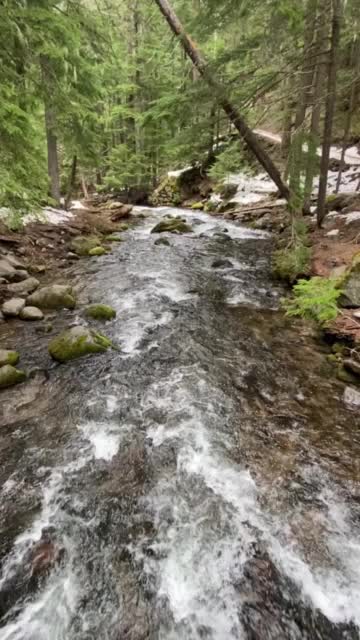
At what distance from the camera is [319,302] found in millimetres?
6484

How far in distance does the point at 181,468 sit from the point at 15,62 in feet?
22.6

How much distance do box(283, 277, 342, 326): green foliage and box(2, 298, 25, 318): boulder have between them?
5.12 metres

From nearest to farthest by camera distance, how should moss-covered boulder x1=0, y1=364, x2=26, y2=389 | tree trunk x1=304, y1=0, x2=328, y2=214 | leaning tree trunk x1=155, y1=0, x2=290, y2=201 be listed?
moss-covered boulder x1=0, y1=364, x2=26, y2=389 < leaning tree trunk x1=155, y1=0, x2=290, y2=201 < tree trunk x1=304, y1=0, x2=328, y2=214

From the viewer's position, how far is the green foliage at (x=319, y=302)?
21.4ft

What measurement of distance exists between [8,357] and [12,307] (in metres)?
1.93

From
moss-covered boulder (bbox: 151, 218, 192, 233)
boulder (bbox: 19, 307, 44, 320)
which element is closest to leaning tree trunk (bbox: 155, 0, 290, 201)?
moss-covered boulder (bbox: 151, 218, 192, 233)

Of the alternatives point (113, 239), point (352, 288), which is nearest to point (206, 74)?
point (352, 288)

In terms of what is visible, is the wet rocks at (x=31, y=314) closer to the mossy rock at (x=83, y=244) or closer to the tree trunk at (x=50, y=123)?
the tree trunk at (x=50, y=123)

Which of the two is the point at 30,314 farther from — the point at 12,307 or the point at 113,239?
the point at 113,239

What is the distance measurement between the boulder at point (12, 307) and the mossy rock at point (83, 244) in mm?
4499

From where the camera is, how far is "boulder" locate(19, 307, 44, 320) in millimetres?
7015

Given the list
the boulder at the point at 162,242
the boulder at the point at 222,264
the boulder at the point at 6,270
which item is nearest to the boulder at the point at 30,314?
the boulder at the point at 6,270

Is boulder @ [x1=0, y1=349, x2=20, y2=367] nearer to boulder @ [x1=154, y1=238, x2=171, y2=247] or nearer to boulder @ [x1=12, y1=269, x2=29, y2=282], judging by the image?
boulder @ [x1=12, y1=269, x2=29, y2=282]

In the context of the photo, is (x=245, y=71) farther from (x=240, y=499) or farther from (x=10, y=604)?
(x=10, y=604)
